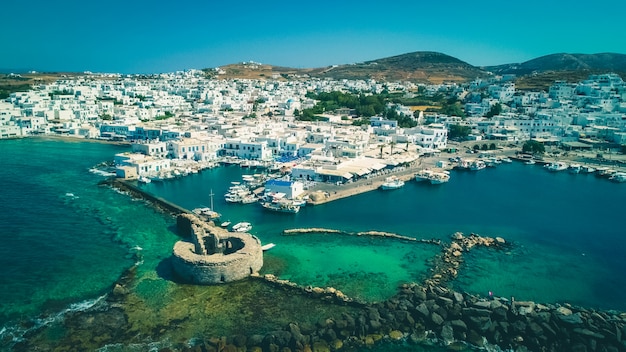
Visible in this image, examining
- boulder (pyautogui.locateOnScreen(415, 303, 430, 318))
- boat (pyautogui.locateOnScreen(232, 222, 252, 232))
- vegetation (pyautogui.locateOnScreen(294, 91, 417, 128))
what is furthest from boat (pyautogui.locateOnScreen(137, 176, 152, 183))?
vegetation (pyautogui.locateOnScreen(294, 91, 417, 128))

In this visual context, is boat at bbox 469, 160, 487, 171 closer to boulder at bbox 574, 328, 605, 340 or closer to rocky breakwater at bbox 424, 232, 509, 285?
rocky breakwater at bbox 424, 232, 509, 285

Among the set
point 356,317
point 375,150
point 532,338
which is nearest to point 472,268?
point 532,338

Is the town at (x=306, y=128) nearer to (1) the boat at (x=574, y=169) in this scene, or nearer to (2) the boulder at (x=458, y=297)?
(1) the boat at (x=574, y=169)

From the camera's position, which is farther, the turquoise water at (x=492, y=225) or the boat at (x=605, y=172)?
the boat at (x=605, y=172)

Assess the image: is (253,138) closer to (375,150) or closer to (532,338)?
(375,150)

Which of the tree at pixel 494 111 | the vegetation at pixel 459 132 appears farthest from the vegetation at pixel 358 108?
the tree at pixel 494 111
